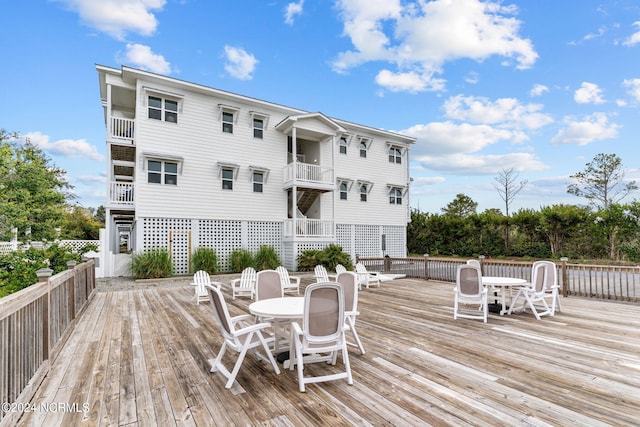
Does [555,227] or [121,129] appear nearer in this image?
[121,129]

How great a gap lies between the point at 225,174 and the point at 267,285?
10953mm

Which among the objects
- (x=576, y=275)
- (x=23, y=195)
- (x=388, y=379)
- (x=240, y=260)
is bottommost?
(x=576, y=275)

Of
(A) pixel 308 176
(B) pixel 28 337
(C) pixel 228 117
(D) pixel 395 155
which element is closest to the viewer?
(B) pixel 28 337

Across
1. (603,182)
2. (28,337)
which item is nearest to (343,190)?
(28,337)

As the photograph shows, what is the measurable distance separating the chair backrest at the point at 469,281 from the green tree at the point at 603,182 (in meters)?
26.3

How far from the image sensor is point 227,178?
1486 centimetres

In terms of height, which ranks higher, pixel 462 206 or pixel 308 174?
pixel 308 174

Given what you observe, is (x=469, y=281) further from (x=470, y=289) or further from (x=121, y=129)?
(x=121, y=129)

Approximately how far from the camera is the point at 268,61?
1585 cm

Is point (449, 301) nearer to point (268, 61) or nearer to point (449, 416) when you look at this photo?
point (449, 416)

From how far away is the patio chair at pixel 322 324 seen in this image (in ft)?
10.6

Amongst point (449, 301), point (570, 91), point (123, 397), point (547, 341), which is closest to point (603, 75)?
point (570, 91)

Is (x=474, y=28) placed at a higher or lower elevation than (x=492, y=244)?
higher

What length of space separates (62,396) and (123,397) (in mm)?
612
